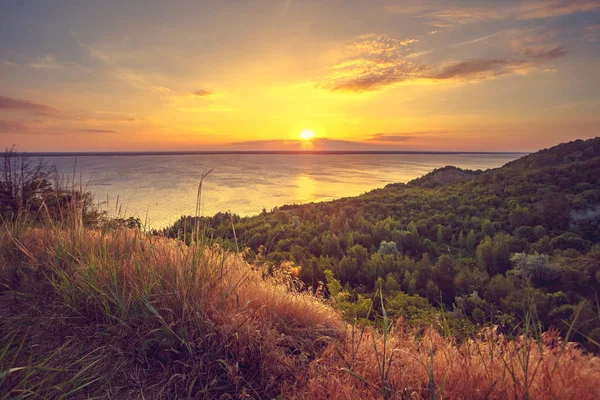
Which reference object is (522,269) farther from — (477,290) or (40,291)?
(40,291)

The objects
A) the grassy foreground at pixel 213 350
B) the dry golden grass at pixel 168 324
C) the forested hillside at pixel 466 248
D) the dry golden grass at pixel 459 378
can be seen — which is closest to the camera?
the dry golden grass at pixel 459 378

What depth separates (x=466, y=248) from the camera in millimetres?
15086

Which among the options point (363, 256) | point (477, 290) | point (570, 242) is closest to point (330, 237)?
point (363, 256)

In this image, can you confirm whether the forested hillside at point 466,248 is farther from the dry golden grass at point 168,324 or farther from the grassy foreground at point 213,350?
the dry golden grass at point 168,324

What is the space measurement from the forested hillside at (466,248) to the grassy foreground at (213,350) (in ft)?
1.35

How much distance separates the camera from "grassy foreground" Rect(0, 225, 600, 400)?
210 cm

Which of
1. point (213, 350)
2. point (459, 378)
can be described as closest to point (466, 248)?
point (459, 378)

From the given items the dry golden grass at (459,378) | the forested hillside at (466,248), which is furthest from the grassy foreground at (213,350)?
the forested hillside at (466,248)

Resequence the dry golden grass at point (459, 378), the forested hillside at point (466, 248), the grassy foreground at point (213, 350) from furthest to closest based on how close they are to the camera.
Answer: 1. the forested hillside at point (466, 248)
2. the grassy foreground at point (213, 350)
3. the dry golden grass at point (459, 378)

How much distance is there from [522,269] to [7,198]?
66.0 feet

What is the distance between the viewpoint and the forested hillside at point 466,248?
7840 mm

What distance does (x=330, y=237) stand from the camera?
15.5m

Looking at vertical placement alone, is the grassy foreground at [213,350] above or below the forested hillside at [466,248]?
above

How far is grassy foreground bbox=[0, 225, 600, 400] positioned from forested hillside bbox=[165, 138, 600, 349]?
1.35ft
